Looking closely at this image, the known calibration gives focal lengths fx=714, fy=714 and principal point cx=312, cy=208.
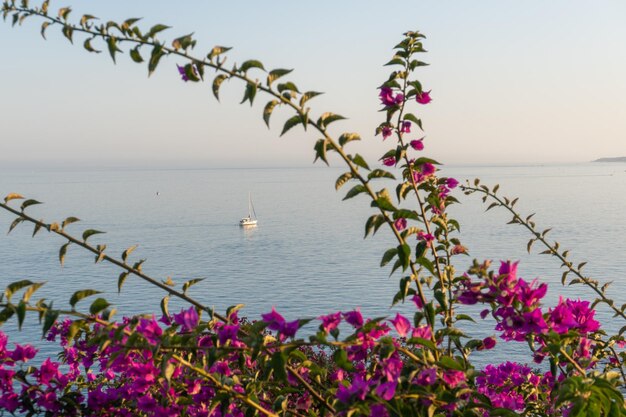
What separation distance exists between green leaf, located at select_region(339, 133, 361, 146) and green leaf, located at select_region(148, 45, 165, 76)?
0.83 meters

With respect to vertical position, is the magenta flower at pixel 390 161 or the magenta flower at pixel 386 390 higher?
the magenta flower at pixel 390 161

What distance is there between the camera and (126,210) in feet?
323

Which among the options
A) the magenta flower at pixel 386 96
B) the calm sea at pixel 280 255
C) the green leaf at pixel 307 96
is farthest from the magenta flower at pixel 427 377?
the calm sea at pixel 280 255

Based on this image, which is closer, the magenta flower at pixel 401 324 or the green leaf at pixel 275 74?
the magenta flower at pixel 401 324

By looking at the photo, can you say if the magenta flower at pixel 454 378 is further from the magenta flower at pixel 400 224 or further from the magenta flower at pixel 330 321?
the magenta flower at pixel 400 224

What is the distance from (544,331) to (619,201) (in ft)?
362

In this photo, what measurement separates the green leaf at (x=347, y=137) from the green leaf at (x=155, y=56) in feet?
2.73

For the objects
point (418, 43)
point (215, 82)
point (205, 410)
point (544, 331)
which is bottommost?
point (205, 410)

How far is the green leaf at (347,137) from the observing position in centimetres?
292

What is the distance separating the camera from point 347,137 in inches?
115

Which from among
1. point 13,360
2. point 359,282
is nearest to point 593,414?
point 13,360

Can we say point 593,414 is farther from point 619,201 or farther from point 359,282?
point 619,201

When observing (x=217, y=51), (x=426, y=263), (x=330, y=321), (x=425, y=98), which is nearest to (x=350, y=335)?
(x=330, y=321)

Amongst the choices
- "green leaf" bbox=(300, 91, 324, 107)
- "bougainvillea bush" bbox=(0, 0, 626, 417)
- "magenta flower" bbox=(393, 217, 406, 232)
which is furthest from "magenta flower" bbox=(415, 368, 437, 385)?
"green leaf" bbox=(300, 91, 324, 107)
